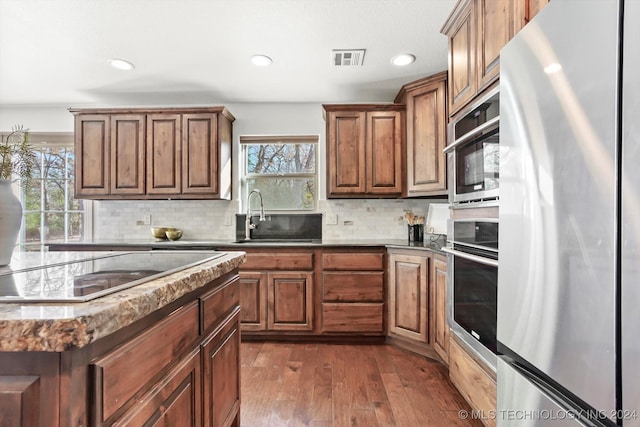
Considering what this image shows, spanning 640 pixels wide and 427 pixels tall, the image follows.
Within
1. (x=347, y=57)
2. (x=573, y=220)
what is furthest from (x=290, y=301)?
(x=573, y=220)

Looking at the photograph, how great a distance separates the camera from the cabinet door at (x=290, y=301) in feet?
9.32

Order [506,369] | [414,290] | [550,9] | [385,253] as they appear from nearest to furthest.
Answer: [550,9] → [506,369] → [414,290] → [385,253]

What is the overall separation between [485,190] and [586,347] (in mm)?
806

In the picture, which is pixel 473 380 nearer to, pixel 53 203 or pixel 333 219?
pixel 333 219

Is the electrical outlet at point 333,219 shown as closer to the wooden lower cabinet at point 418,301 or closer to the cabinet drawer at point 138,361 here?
the wooden lower cabinet at point 418,301

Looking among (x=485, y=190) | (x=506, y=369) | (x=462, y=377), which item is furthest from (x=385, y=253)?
(x=506, y=369)

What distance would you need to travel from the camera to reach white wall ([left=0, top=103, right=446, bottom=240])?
11.3ft

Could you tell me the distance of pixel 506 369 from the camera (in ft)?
3.44

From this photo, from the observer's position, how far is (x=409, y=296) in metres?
2.62

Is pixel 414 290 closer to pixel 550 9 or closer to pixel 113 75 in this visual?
pixel 550 9

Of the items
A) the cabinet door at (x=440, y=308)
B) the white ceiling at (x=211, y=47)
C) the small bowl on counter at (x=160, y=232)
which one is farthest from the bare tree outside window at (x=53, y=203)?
the cabinet door at (x=440, y=308)

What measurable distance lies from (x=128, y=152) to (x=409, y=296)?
3.05m

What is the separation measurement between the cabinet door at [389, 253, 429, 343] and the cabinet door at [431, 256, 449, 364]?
104mm

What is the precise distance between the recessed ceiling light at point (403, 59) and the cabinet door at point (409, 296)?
64.2 inches
